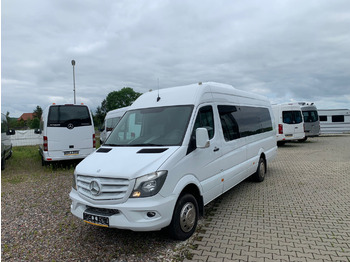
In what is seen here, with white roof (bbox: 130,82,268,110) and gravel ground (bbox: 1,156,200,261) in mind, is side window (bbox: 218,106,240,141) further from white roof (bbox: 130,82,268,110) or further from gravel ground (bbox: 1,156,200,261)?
gravel ground (bbox: 1,156,200,261)

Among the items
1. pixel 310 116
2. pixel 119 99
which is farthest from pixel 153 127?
pixel 119 99

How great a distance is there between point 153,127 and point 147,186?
1339mm

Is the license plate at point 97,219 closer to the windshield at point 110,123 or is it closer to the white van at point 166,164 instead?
the white van at point 166,164

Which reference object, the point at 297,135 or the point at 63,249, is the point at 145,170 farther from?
the point at 297,135

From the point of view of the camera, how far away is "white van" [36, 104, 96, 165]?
9.45m

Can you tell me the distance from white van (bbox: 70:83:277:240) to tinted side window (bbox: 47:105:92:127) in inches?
213

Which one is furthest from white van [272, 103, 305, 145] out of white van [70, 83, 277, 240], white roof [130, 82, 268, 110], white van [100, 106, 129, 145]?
white roof [130, 82, 268, 110]

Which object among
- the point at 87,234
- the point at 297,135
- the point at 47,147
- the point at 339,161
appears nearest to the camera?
the point at 87,234

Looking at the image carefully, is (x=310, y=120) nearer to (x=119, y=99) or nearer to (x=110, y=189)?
(x=110, y=189)

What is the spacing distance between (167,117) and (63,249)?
2581 millimetres

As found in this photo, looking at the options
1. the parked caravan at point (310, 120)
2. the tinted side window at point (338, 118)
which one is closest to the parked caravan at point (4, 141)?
the parked caravan at point (310, 120)

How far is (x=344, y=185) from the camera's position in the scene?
7.00 meters

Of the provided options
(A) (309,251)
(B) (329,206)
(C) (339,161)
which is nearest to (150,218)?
(A) (309,251)

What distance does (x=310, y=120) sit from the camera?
65.8 feet
